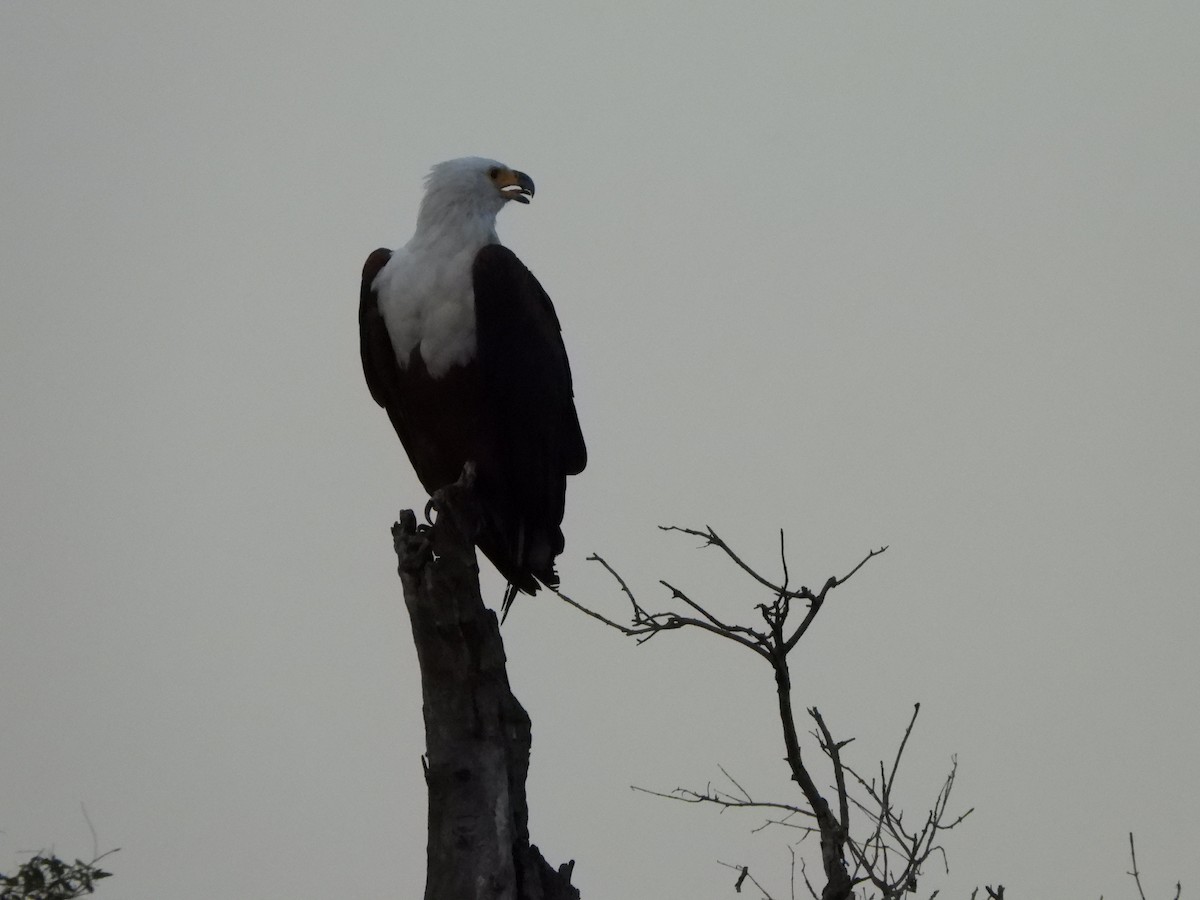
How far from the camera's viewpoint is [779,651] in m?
2.89

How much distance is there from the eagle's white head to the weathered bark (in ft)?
4.58

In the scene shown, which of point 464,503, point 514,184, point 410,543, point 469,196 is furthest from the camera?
point 514,184

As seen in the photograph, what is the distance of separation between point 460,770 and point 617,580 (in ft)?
2.39

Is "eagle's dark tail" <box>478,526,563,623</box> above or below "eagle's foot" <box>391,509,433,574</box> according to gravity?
above

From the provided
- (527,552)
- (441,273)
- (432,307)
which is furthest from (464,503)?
(441,273)

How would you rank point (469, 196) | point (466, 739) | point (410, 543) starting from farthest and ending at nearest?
1. point (469, 196)
2. point (410, 543)
3. point (466, 739)

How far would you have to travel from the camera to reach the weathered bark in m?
3.53

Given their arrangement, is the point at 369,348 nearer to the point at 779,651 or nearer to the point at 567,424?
the point at 567,424

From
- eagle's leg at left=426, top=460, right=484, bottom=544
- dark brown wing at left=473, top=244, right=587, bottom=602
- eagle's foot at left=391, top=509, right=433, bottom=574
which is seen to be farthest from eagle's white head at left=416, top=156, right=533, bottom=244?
eagle's foot at left=391, top=509, right=433, bottom=574

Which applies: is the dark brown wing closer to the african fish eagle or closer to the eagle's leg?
the african fish eagle

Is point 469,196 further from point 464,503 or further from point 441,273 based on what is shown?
point 464,503

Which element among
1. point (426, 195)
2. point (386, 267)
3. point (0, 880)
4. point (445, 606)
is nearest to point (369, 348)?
point (386, 267)

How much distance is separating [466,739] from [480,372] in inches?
53.1

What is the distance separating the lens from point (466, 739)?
364 centimetres
